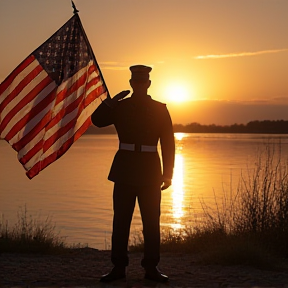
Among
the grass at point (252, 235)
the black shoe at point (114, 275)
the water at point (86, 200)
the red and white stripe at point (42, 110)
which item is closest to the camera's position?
the black shoe at point (114, 275)

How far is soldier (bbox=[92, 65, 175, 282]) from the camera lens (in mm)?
6789

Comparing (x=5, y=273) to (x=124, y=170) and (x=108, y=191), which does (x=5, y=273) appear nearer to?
(x=124, y=170)

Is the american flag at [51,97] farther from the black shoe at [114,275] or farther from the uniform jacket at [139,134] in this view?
the black shoe at [114,275]

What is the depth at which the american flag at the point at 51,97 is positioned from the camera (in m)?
7.70

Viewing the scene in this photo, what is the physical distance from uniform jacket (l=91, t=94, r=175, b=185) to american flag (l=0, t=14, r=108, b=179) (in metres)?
0.88

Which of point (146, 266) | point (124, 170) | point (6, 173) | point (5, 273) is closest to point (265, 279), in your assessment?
point (146, 266)

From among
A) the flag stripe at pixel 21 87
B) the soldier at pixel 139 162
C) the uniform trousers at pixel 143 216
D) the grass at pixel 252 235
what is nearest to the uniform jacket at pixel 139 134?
the soldier at pixel 139 162

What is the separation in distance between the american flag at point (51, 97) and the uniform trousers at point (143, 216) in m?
1.23

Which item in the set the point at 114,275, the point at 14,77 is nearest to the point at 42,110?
the point at 14,77

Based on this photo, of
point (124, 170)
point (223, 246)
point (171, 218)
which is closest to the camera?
point (124, 170)

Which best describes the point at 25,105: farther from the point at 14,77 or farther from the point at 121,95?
the point at 121,95

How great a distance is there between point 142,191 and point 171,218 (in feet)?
42.1

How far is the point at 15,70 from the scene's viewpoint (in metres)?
7.73

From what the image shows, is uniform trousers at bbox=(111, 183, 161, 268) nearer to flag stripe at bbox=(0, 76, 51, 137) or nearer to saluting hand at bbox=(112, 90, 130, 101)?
saluting hand at bbox=(112, 90, 130, 101)
